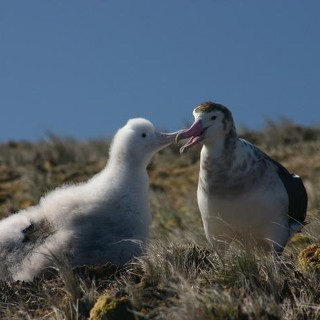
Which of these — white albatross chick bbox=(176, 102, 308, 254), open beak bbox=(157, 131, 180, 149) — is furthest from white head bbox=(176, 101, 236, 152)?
open beak bbox=(157, 131, 180, 149)

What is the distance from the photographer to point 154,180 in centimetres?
1270

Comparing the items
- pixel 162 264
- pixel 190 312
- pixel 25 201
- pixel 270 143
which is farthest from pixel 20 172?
pixel 190 312

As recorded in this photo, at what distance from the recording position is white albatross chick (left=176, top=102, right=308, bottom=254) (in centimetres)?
576

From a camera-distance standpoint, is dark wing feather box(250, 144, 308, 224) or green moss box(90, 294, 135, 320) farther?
dark wing feather box(250, 144, 308, 224)

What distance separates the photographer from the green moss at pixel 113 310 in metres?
4.29

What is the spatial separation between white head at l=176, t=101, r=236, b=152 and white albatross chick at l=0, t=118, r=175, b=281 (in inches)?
16.4

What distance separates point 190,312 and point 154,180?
864 cm

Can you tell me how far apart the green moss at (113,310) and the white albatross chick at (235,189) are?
4.76 ft

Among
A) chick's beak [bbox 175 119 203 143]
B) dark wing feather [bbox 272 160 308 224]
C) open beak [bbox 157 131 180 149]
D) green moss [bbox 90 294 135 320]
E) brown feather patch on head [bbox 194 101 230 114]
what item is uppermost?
brown feather patch on head [bbox 194 101 230 114]

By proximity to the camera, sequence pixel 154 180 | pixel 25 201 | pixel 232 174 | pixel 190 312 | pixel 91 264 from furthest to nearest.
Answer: pixel 154 180 < pixel 25 201 < pixel 232 174 < pixel 91 264 < pixel 190 312

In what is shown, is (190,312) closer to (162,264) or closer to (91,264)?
(162,264)

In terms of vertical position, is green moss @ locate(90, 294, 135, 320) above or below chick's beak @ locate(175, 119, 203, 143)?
below

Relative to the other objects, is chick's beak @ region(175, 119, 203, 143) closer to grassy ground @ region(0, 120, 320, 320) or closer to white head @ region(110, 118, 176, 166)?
white head @ region(110, 118, 176, 166)

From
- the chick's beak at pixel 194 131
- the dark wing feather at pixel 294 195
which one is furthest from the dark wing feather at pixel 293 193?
the chick's beak at pixel 194 131
